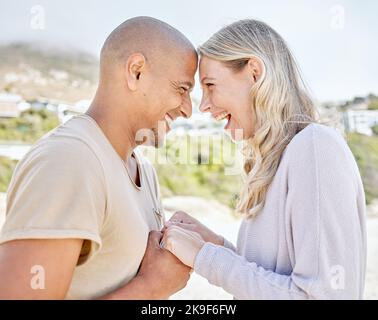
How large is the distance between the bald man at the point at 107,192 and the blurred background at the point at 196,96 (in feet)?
24.8

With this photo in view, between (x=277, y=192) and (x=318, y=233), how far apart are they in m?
0.24

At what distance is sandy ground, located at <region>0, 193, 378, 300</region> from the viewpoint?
6457mm

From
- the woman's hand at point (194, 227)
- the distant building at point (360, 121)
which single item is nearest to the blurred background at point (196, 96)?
the distant building at point (360, 121)

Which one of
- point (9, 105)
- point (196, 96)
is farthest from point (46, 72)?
point (196, 96)

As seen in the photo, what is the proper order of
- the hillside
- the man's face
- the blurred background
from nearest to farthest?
the man's face < the blurred background < the hillside

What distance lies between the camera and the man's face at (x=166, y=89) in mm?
2066

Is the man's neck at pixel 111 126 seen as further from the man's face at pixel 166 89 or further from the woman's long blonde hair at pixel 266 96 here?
the woman's long blonde hair at pixel 266 96

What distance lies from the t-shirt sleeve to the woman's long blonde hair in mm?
538

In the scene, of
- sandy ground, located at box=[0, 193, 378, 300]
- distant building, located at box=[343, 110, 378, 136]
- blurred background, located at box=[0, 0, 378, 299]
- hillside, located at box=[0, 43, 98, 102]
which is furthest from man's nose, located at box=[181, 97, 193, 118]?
hillside, located at box=[0, 43, 98, 102]

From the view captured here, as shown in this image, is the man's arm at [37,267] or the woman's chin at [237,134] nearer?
the man's arm at [37,267]

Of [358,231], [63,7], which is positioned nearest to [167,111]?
[358,231]

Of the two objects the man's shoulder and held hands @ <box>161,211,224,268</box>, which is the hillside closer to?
held hands @ <box>161,211,224,268</box>
